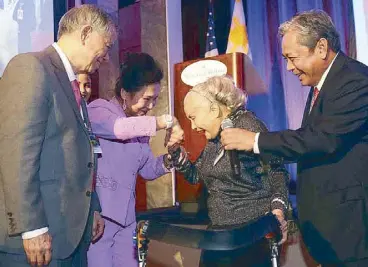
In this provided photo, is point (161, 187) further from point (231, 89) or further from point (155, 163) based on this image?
point (231, 89)

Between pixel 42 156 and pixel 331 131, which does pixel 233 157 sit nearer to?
pixel 331 131

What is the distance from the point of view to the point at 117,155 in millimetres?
2162

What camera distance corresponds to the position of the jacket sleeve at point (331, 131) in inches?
65.7

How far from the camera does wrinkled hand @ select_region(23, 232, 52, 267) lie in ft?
4.74

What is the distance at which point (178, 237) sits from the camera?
1438 mm

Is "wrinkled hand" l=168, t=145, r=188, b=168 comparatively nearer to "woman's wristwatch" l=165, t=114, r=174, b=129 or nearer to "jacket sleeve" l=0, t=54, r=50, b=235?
"woman's wristwatch" l=165, t=114, r=174, b=129

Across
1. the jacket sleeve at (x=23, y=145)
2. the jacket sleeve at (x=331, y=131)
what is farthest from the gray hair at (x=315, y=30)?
the jacket sleeve at (x=23, y=145)

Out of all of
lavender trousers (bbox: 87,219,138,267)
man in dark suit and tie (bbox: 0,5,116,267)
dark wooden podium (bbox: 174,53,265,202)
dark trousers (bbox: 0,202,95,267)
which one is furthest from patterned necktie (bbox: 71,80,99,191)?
dark wooden podium (bbox: 174,53,265,202)

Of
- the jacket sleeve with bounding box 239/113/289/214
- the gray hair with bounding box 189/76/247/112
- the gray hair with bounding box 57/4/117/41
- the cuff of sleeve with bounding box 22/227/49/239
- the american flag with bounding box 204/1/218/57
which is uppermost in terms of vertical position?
the american flag with bounding box 204/1/218/57

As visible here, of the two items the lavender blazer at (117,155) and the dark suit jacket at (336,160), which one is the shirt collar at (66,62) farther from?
the dark suit jacket at (336,160)

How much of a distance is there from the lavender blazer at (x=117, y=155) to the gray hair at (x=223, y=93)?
1.00ft

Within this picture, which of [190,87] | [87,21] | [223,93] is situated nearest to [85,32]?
[87,21]

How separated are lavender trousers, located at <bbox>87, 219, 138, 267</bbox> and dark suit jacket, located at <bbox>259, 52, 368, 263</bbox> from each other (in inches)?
30.4

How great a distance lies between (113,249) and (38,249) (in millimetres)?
663
